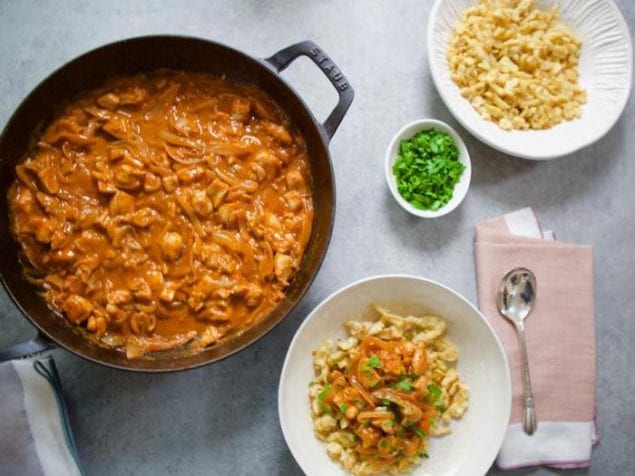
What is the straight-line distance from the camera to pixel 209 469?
10.6 ft

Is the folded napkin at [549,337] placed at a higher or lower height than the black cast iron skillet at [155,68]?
lower

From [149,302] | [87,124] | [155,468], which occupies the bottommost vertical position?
[155,468]

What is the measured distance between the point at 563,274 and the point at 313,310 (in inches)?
47.0

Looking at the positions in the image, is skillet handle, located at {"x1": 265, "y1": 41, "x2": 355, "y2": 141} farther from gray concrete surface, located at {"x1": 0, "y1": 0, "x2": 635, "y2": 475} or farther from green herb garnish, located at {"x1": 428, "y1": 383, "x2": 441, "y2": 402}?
green herb garnish, located at {"x1": 428, "y1": 383, "x2": 441, "y2": 402}

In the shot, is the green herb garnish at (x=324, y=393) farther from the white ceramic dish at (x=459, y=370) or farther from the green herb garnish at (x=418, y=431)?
the green herb garnish at (x=418, y=431)

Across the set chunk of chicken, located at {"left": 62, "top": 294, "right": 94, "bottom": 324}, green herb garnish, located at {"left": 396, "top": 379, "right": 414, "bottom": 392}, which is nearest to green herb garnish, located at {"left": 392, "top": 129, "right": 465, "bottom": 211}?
green herb garnish, located at {"left": 396, "top": 379, "right": 414, "bottom": 392}

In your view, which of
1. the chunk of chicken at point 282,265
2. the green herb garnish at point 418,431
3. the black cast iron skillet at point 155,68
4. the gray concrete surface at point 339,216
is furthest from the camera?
the gray concrete surface at point 339,216

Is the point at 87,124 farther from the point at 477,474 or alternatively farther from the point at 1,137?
the point at 477,474

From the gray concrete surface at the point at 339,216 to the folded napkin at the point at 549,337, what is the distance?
0.32ft

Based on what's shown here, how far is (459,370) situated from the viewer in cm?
322

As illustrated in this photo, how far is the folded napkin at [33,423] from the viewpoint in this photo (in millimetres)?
2996

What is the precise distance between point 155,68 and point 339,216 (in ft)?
3.34

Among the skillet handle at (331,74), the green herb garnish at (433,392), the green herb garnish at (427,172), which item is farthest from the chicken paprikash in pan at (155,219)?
the green herb garnish at (433,392)

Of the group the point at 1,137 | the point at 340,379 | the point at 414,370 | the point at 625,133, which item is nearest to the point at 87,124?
the point at 1,137
